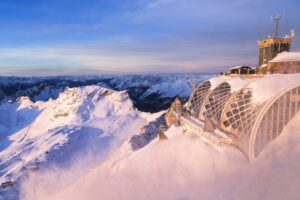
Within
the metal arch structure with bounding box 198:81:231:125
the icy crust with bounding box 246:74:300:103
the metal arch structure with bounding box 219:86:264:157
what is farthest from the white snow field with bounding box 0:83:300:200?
the metal arch structure with bounding box 198:81:231:125

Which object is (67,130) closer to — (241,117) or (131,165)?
(131,165)

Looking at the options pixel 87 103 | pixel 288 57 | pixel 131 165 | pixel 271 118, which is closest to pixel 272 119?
pixel 271 118

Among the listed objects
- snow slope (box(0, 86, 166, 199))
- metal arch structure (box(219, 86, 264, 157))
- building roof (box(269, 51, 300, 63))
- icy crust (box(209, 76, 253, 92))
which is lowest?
snow slope (box(0, 86, 166, 199))

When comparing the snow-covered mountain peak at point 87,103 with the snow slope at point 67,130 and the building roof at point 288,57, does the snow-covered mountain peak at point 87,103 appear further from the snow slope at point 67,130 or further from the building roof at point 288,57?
the building roof at point 288,57

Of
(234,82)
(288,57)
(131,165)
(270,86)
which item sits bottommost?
(131,165)

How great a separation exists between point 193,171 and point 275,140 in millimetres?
5392

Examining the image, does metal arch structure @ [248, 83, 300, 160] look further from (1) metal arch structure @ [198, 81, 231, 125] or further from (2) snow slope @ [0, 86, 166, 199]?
(2) snow slope @ [0, 86, 166, 199]

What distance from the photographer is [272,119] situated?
1823 cm

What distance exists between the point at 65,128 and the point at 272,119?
48.8m

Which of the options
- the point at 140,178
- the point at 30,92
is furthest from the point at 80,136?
the point at 30,92

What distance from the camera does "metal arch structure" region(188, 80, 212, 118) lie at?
28514mm

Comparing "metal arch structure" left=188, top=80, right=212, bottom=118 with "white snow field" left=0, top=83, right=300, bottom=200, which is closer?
"white snow field" left=0, top=83, right=300, bottom=200

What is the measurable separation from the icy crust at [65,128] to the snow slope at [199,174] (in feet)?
80.7

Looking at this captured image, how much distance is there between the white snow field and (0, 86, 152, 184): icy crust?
18 centimetres
